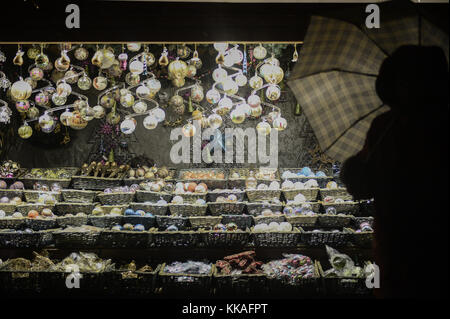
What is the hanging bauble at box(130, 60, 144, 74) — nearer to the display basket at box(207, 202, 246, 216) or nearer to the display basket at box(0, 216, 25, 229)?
the display basket at box(207, 202, 246, 216)

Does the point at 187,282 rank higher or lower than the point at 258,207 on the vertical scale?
lower

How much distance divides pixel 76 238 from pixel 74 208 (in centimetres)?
47

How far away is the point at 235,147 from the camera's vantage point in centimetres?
516

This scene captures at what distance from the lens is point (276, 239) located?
375 centimetres

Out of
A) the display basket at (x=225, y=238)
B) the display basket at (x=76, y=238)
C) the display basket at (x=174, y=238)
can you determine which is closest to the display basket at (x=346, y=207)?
the display basket at (x=225, y=238)

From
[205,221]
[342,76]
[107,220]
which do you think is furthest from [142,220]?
[342,76]

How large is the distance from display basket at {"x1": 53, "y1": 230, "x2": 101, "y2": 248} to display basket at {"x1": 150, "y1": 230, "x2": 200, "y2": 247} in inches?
21.1

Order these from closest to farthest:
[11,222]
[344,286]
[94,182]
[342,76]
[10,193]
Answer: [342,76], [344,286], [11,222], [10,193], [94,182]

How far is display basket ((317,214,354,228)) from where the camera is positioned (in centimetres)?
390

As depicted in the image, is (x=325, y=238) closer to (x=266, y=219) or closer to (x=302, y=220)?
(x=302, y=220)

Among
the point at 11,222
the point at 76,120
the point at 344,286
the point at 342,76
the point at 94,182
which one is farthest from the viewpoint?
the point at 94,182

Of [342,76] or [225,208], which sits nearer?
[342,76]

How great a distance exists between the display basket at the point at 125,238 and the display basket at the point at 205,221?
0.46 meters
